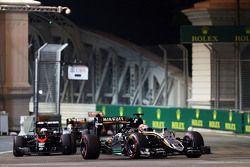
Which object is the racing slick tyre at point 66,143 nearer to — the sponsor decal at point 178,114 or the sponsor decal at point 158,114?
the sponsor decal at point 178,114

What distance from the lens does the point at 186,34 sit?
3928 centimetres

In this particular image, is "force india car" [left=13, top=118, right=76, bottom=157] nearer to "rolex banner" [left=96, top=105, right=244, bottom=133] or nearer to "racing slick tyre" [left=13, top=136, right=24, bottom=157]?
"racing slick tyre" [left=13, top=136, right=24, bottom=157]

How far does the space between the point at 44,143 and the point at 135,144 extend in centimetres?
410

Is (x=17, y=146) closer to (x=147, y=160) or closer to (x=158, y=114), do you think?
(x=147, y=160)

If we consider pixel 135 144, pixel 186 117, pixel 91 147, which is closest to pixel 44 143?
pixel 91 147

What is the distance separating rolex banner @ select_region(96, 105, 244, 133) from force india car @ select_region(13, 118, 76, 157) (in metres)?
12.0

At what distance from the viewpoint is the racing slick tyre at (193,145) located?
2389 cm

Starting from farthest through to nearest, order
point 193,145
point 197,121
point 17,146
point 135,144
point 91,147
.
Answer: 1. point 197,121
2. point 17,146
3. point 91,147
4. point 193,145
5. point 135,144

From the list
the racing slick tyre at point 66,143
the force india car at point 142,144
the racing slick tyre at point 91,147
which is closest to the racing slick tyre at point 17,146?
the racing slick tyre at point 66,143

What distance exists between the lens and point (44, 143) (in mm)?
26844

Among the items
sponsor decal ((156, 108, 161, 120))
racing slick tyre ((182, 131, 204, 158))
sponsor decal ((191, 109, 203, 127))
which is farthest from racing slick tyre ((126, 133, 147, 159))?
sponsor decal ((156, 108, 161, 120))

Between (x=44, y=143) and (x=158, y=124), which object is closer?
(x=44, y=143)

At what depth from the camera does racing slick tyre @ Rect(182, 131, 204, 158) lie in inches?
941

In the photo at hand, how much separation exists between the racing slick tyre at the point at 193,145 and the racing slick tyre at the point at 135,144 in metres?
1.17
